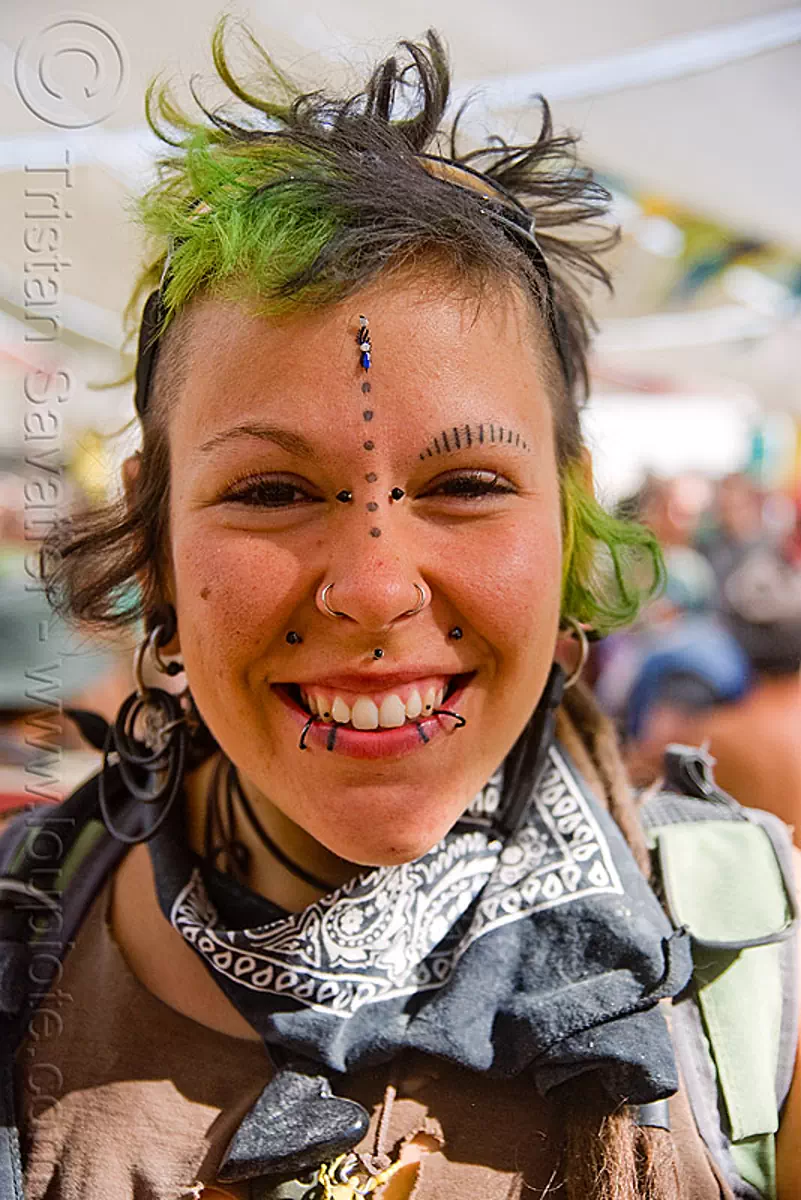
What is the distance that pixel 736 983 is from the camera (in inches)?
39.9

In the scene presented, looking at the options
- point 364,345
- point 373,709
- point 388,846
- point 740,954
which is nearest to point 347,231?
point 364,345

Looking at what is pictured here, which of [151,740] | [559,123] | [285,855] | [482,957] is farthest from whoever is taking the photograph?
[559,123]

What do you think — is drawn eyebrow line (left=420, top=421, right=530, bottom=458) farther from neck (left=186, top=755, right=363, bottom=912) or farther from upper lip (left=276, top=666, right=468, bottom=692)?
neck (left=186, top=755, right=363, bottom=912)

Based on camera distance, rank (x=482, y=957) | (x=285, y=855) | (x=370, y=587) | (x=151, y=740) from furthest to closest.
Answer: (x=151, y=740)
(x=285, y=855)
(x=482, y=957)
(x=370, y=587)

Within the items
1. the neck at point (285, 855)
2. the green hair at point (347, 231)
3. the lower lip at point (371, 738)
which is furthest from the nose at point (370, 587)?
the neck at point (285, 855)

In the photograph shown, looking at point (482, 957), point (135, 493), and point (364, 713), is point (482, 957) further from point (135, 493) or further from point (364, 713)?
point (135, 493)

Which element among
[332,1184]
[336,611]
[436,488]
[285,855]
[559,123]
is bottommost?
[332,1184]

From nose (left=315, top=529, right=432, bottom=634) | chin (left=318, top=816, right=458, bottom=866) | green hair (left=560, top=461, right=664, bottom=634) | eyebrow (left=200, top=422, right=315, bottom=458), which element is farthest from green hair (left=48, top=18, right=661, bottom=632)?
chin (left=318, top=816, right=458, bottom=866)

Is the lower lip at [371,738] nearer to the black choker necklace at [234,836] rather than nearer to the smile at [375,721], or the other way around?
the smile at [375,721]

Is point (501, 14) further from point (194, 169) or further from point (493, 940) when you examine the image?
point (493, 940)

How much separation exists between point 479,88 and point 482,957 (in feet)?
3.37

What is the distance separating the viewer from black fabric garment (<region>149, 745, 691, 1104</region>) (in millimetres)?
945

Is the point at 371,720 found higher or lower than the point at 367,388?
lower

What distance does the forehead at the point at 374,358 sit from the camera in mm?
905
